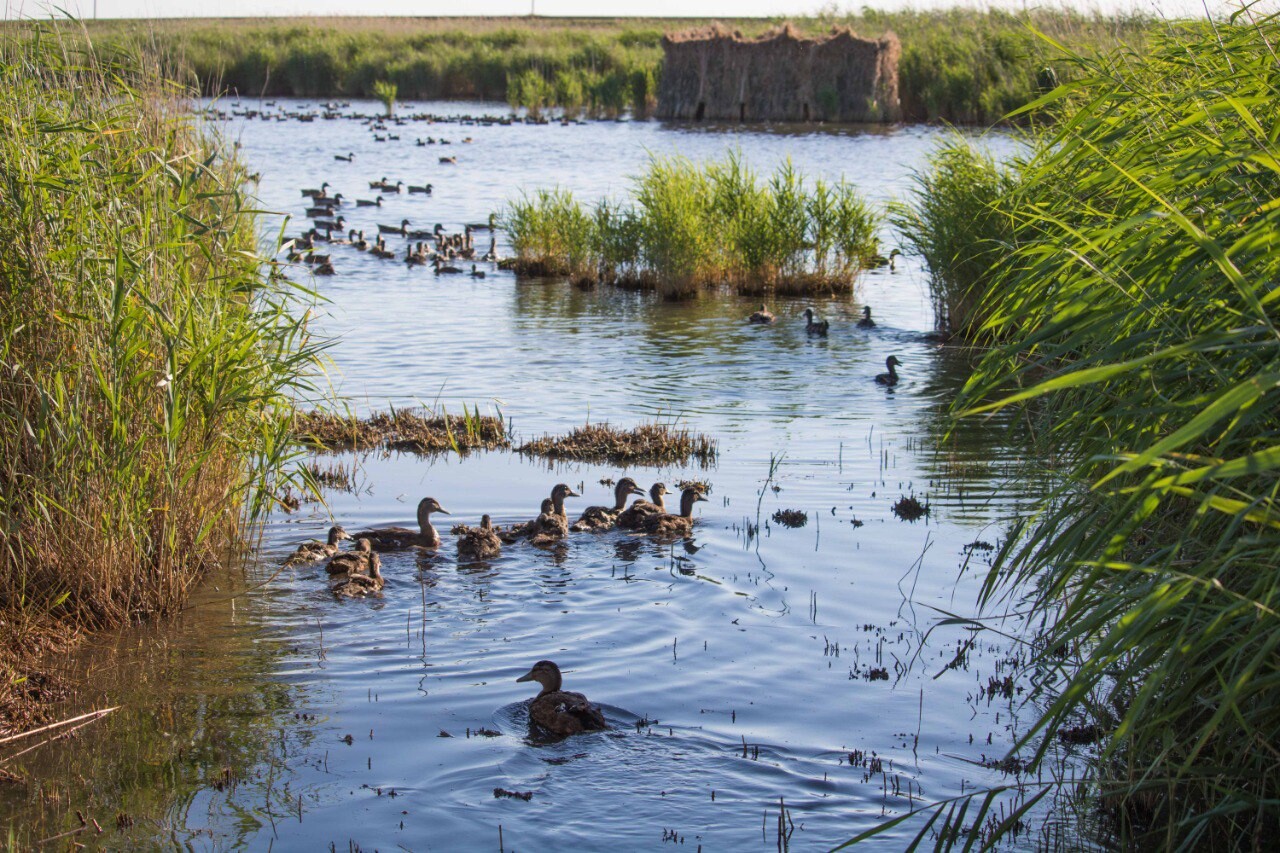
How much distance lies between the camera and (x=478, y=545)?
31.1 feet

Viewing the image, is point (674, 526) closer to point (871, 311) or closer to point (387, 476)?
point (387, 476)

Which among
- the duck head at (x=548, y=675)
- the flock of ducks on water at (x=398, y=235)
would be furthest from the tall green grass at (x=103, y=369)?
the flock of ducks on water at (x=398, y=235)

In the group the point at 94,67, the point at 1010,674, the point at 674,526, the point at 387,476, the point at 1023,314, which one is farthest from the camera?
the point at 387,476

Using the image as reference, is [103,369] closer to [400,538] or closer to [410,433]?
[400,538]

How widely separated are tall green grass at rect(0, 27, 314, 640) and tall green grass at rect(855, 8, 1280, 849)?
4526 millimetres

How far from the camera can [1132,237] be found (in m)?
5.09

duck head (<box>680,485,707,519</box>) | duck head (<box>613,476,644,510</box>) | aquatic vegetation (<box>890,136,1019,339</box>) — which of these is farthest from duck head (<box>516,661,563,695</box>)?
aquatic vegetation (<box>890,136,1019,339</box>)

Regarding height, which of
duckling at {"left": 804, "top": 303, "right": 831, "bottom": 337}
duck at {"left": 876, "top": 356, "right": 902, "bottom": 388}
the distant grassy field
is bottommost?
duck at {"left": 876, "top": 356, "right": 902, "bottom": 388}

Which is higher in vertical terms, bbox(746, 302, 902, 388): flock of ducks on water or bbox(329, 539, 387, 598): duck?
bbox(746, 302, 902, 388): flock of ducks on water

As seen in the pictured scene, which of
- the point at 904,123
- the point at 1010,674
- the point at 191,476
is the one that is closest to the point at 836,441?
the point at 1010,674

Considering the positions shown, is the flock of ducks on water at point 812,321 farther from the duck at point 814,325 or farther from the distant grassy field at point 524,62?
the distant grassy field at point 524,62

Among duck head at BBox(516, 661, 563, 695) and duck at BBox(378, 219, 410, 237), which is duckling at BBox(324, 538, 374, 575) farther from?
duck at BBox(378, 219, 410, 237)

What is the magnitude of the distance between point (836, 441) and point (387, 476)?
4.53 metres

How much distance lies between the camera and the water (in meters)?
5.80
